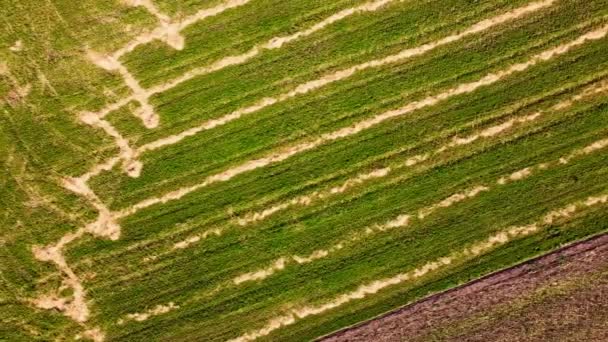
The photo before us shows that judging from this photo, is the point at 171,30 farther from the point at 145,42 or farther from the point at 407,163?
the point at 407,163

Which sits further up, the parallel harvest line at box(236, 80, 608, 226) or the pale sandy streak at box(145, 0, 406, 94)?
the pale sandy streak at box(145, 0, 406, 94)

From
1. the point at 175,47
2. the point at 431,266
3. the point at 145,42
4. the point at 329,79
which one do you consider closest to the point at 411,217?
the point at 431,266

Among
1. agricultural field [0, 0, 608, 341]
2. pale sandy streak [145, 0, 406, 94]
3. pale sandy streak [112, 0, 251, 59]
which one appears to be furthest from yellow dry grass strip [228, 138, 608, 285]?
pale sandy streak [112, 0, 251, 59]

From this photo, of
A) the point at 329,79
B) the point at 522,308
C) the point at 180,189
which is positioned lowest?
the point at 522,308

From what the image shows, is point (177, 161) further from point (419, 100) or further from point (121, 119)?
point (419, 100)

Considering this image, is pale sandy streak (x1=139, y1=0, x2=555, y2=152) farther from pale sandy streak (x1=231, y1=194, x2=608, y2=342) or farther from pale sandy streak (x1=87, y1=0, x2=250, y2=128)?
pale sandy streak (x1=231, y1=194, x2=608, y2=342)

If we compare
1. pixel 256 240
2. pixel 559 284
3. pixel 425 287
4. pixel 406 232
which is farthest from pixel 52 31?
pixel 559 284

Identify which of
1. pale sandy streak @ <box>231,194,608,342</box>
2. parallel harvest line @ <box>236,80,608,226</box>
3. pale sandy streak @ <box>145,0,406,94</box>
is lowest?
pale sandy streak @ <box>231,194,608,342</box>
